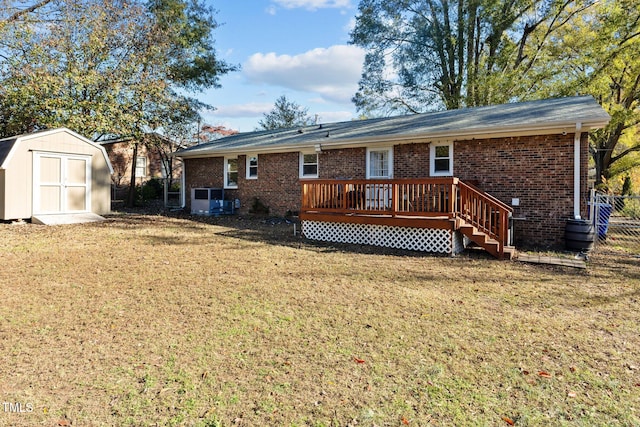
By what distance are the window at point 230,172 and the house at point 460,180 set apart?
4.16m

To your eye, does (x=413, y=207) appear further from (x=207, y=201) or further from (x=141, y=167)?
(x=141, y=167)

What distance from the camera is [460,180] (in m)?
10.2

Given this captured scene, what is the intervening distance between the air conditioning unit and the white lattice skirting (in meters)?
6.60

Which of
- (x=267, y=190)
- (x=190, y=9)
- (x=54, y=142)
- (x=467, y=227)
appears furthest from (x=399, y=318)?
(x=190, y=9)

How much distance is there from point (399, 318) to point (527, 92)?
67.2 feet

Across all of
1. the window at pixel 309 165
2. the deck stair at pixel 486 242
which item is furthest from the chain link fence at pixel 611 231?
the window at pixel 309 165

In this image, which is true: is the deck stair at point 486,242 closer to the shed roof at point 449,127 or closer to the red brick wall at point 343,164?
the shed roof at point 449,127

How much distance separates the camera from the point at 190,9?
21.6 metres

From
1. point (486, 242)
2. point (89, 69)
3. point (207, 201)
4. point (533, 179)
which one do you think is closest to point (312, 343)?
point (486, 242)

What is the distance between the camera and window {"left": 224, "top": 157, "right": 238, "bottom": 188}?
16562 millimetres

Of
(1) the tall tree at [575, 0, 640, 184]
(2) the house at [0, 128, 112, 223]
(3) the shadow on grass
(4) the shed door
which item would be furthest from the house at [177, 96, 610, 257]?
(1) the tall tree at [575, 0, 640, 184]

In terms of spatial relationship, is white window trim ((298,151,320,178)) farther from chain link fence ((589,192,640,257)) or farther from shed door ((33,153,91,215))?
chain link fence ((589,192,640,257))

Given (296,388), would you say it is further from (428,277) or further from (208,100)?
(208,100)

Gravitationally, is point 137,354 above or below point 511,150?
below
